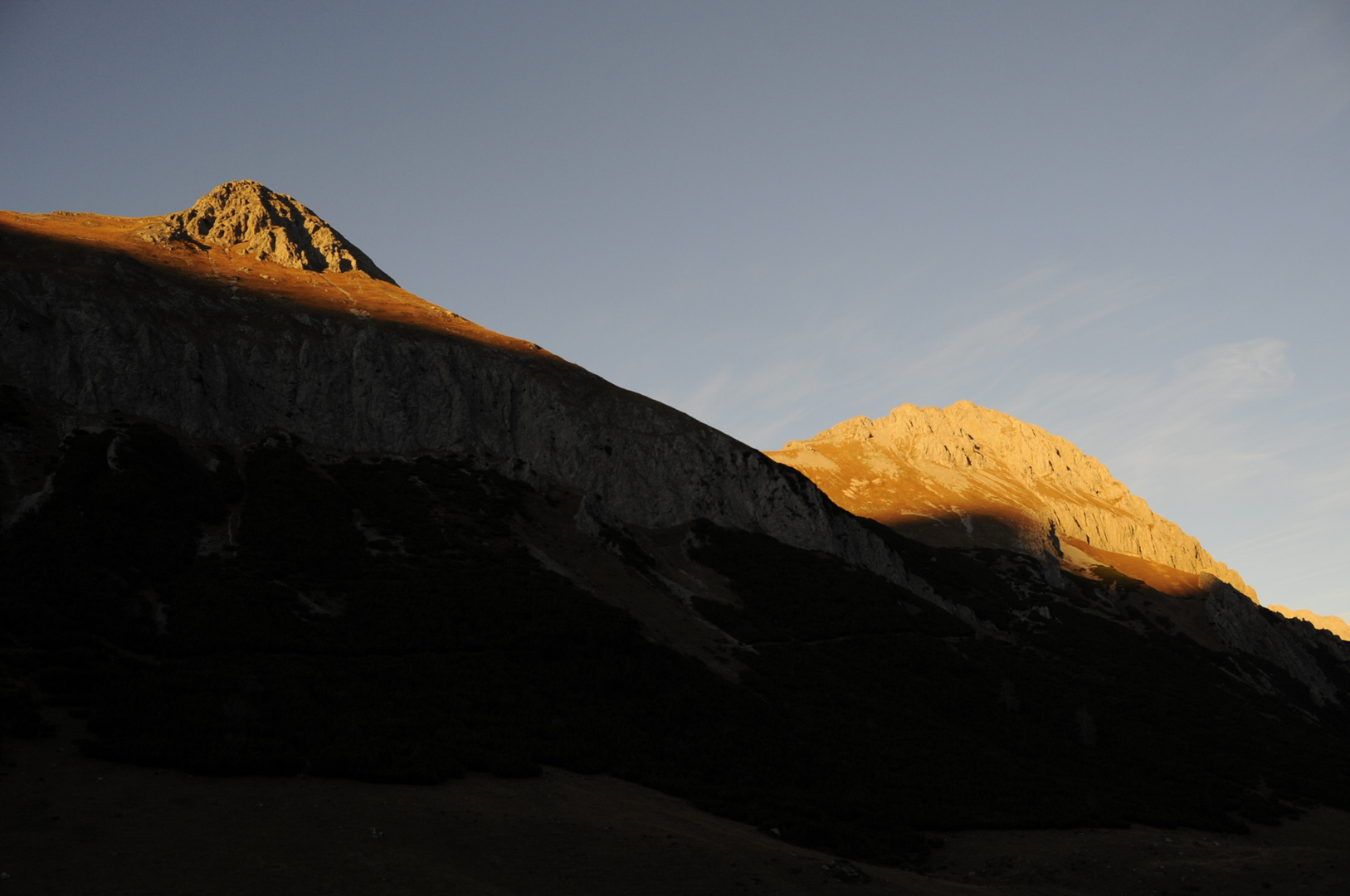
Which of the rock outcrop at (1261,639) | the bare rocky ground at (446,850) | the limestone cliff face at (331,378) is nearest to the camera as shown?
the bare rocky ground at (446,850)

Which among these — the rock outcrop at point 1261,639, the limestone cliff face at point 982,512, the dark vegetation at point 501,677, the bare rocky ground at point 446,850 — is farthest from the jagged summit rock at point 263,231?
the rock outcrop at point 1261,639

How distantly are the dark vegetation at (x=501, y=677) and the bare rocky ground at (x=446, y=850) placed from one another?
2164 millimetres

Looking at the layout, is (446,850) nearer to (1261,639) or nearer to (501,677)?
(501,677)

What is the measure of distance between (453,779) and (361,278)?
115036mm

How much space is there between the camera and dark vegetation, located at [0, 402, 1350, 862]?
3506 centimetres

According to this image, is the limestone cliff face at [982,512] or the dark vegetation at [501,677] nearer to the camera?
the dark vegetation at [501,677]

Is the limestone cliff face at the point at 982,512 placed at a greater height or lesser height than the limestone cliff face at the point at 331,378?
greater

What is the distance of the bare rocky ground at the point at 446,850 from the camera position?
2048 cm

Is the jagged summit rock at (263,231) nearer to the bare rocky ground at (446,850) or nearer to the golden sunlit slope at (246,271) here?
the golden sunlit slope at (246,271)

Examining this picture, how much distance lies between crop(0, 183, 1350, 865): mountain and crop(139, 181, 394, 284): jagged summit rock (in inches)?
42.8

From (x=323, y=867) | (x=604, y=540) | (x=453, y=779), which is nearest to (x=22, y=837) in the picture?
(x=323, y=867)

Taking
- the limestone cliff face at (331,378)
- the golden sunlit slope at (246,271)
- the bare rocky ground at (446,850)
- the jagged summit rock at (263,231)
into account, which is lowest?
the bare rocky ground at (446,850)

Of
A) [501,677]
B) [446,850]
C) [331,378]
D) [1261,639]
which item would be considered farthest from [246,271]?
[1261,639]

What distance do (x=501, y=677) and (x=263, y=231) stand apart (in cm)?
10914
